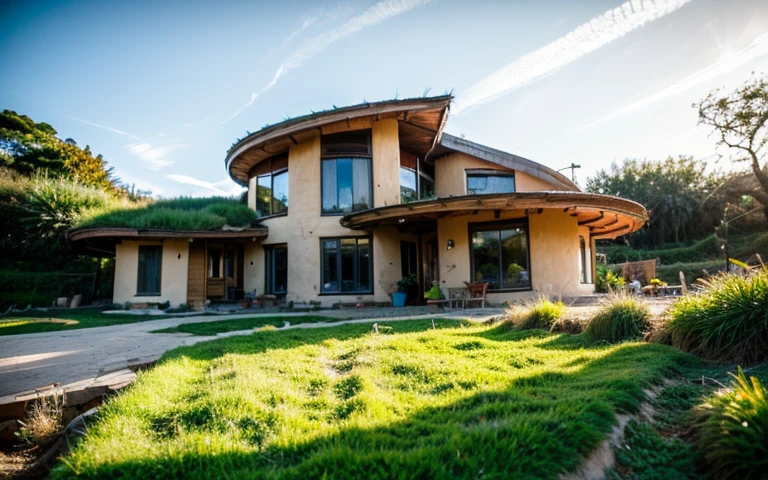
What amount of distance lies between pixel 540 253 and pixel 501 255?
117cm

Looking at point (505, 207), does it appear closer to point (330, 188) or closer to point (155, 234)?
point (330, 188)

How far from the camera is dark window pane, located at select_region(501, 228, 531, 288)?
40.8ft

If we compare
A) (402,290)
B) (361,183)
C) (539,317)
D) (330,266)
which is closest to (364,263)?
(330,266)

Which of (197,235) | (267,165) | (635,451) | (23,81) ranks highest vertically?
(267,165)

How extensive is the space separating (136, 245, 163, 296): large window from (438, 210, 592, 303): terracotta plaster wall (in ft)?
33.2

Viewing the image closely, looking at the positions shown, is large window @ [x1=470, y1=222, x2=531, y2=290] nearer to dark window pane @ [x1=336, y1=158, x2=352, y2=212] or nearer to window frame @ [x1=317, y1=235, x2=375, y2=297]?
window frame @ [x1=317, y1=235, x2=375, y2=297]

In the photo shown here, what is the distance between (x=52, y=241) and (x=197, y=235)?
9.28 metres

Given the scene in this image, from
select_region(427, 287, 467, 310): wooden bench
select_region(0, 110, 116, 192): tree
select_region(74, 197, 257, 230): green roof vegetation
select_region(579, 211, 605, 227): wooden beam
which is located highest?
select_region(0, 110, 116, 192): tree

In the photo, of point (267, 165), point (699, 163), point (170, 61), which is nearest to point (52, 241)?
point (267, 165)

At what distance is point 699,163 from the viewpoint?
35.6 m

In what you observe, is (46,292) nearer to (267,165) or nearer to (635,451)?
(267,165)

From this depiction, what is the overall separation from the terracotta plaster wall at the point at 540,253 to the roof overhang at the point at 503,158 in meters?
2.94

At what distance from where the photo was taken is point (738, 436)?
2.35 m

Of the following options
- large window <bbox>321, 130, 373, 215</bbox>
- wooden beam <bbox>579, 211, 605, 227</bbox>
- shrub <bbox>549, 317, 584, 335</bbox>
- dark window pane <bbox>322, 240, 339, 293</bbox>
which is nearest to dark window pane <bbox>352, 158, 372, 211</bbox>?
large window <bbox>321, 130, 373, 215</bbox>
